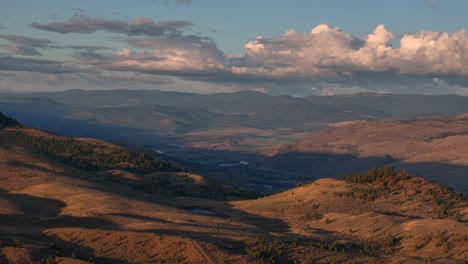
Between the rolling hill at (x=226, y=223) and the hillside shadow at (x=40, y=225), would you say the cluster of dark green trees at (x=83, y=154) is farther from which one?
the hillside shadow at (x=40, y=225)

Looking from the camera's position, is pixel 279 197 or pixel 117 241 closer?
pixel 117 241

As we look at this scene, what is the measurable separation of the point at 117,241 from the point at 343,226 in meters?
22.5

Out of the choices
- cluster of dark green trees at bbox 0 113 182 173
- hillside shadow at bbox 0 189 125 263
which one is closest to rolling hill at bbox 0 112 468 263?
hillside shadow at bbox 0 189 125 263

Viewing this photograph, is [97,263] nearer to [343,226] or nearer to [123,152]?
[343,226]

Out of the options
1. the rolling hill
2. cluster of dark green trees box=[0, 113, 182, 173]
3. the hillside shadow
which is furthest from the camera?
cluster of dark green trees box=[0, 113, 182, 173]

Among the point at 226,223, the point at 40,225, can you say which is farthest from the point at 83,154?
the point at 226,223

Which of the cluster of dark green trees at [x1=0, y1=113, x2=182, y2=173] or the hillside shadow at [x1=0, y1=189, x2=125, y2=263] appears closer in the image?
the hillside shadow at [x1=0, y1=189, x2=125, y2=263]

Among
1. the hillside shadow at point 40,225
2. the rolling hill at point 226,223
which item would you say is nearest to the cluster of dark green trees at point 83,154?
the rolling hill at point 226,223

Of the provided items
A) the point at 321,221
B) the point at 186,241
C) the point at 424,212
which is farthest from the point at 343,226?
the point at 186,241

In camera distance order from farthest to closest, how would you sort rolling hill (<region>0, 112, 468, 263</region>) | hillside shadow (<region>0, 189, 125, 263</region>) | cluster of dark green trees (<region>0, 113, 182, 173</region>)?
1. cluster of dark green trees (<region>0, 113, 182, 173</region>)
2. rolling hill (<region>0, 112, 468, 263</region>)
3. hillside shadow (<region>0, 189, 125, 263</region>)

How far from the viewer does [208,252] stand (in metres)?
40.1

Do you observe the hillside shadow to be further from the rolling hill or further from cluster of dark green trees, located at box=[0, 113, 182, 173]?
cluster of dark green trees, located at box=[0, 113, 182, 173]

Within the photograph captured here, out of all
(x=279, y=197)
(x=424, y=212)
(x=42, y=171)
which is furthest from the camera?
(x=42, y=171)

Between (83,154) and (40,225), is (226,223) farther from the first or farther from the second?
(83,154)
